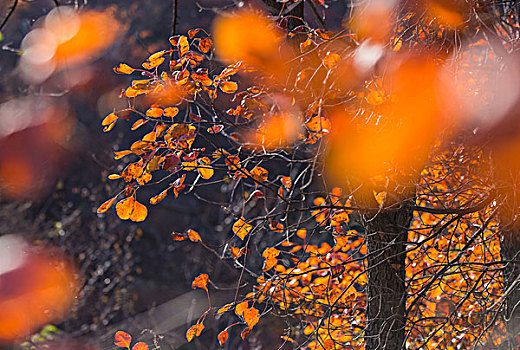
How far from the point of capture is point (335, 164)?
2789mm

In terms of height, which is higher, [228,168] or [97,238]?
[228,168]

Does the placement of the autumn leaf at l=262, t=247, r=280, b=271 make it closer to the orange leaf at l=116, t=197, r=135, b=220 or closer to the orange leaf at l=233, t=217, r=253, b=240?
the orange leaf at l=233, t=217, r=253, b=240

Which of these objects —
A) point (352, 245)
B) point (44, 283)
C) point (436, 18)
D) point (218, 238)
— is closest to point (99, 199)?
point (218, 238)

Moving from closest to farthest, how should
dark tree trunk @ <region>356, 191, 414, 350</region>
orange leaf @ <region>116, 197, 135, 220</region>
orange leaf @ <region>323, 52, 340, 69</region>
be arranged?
orange leaf @ <region>323, 52, 340, 69</region> → orange leaf @ <region>116, 197, 135, 220</region> → dark tree trunk @ <region>356, 191, 414, 350</region>

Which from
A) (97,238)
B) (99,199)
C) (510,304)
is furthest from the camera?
(99,199)

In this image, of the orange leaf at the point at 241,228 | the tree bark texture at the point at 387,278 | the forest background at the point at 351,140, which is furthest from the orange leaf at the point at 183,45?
the tree bark texture at the point at 387,278

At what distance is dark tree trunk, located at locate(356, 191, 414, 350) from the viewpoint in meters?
3.16

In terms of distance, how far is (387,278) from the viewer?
10.6 feet

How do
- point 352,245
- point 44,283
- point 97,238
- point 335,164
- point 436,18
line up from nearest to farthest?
1. point 44,283
2. point 436,18
3. point 335,164
4. point 352,245
5. point 97,238

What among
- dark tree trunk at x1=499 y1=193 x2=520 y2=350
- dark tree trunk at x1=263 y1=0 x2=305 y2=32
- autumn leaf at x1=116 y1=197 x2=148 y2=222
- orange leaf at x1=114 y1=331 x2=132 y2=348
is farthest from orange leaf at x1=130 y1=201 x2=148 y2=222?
dark tree trunk at x1=499 y1=193 x2=520 y2=350

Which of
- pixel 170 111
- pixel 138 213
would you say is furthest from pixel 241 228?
pixel 170 111

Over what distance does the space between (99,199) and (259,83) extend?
7.75m

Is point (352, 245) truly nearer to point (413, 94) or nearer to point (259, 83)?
point (259, 83)

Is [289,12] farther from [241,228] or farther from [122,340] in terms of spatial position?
[122,340]
